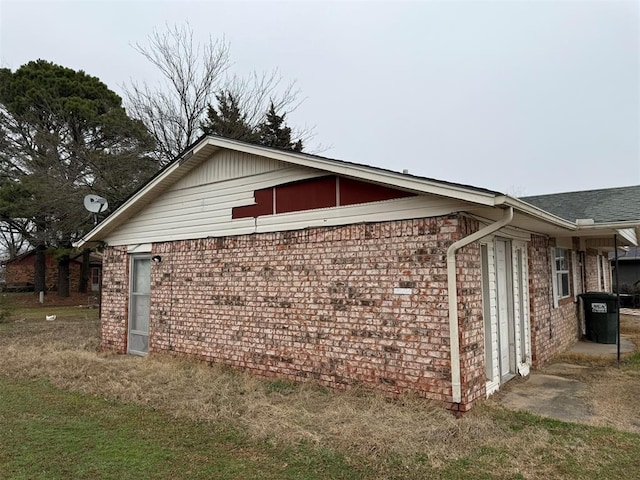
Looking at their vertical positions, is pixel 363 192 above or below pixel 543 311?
above

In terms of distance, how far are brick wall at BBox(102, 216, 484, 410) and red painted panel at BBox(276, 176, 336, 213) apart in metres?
0.39

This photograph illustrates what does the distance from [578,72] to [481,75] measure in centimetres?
337

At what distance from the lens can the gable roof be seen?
479 centimetres

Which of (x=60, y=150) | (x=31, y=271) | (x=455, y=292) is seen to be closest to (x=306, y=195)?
(x=455, y=292)

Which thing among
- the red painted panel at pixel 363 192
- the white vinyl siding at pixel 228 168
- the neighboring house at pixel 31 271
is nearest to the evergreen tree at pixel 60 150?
the neighboring house at pixel 31 271

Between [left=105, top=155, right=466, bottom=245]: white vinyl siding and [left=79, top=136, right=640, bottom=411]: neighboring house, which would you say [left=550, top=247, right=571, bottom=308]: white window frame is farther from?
[left=105, top=155, right=466, bottom=245]: white vinyl siding

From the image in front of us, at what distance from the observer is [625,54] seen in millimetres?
13508

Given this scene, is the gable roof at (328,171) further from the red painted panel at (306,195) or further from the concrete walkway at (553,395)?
the concrete walkway at (553,395)

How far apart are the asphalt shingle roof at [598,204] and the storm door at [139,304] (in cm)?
844

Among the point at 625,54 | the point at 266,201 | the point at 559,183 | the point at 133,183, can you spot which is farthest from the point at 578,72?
the point at 559,183

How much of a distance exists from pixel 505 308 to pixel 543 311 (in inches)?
69.0

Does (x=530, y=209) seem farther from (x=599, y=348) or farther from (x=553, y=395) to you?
(x=599, y=348)

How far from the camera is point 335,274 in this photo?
6094 mm

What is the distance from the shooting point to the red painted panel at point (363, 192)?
567 centimetres
